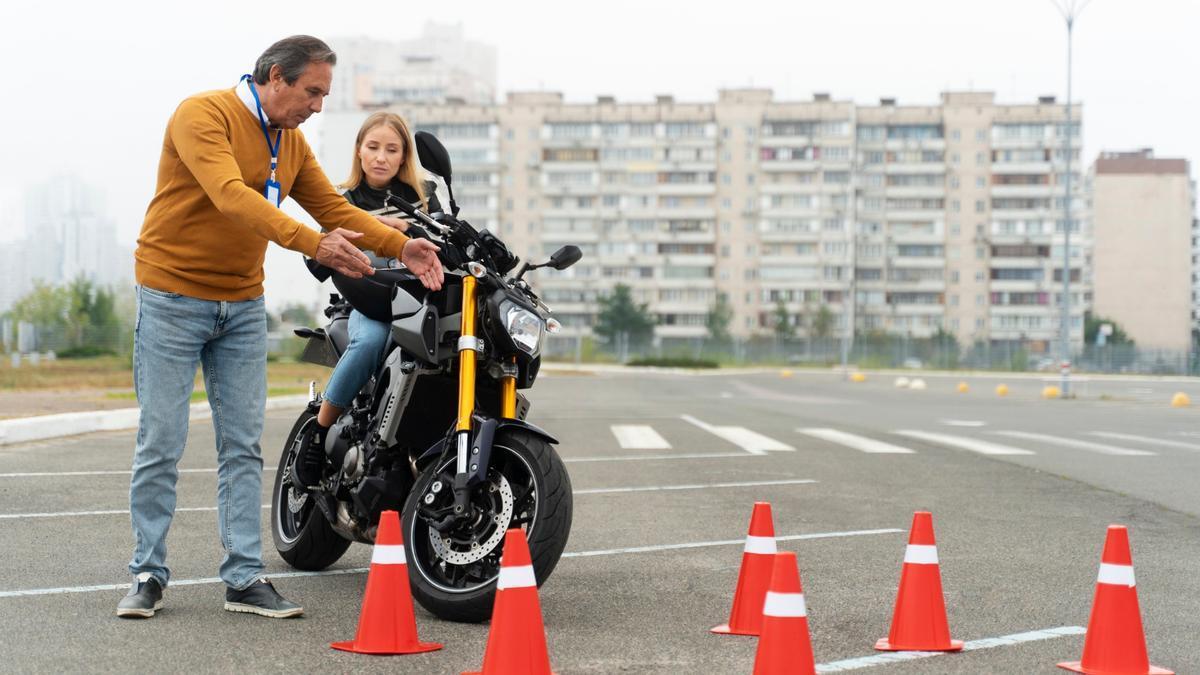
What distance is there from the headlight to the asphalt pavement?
3.27 ft

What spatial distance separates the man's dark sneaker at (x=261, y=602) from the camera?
4859mm

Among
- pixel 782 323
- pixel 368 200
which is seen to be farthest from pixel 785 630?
pixel 782 323

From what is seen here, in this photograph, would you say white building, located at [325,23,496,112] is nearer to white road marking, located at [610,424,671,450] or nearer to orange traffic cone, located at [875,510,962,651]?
white road marking, located at [610,424,671,450]

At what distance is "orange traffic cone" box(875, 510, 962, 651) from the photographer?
4.45 meters

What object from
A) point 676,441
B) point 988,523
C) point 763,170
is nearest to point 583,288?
point 763,170

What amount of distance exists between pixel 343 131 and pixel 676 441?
12653 cm

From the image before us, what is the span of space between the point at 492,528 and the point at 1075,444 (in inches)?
486

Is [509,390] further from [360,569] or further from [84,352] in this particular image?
[84,352]

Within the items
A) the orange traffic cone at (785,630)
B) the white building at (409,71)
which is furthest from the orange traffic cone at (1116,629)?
the white building at (409,71)

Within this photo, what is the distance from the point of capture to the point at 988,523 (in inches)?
320

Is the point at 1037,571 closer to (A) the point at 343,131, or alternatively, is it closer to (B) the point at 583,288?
(B) the point at 583,288

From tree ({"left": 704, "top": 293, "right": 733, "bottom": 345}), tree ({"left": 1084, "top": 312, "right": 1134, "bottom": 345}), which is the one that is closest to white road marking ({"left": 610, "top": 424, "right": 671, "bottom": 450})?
tree ({"left": 704, "top": 293, "right": 733, "bottom": 345})

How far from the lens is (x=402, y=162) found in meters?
5.96

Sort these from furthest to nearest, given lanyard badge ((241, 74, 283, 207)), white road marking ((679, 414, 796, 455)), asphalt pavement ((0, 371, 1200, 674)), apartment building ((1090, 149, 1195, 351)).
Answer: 1. apartment building ((1090, 149, 1195, 351))
2. white road marking ((679, 414, 796, 455))
3. lanyard badge ((241, 74, 283, 207))
4. asphalt pavement ((0, 371, 1200, 674))
